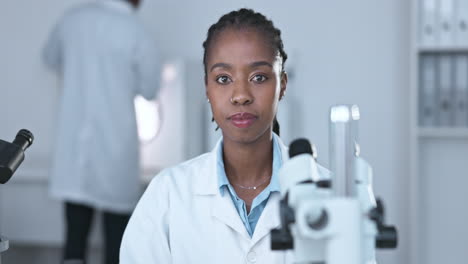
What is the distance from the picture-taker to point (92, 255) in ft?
10.9

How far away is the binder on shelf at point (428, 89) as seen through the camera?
279 cm

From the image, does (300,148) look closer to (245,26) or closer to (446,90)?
(245,26)

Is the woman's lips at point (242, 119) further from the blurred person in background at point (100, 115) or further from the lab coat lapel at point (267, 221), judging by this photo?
the blurred person in background at point (100, 115)

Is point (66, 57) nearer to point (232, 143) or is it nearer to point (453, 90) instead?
point (453, 90)

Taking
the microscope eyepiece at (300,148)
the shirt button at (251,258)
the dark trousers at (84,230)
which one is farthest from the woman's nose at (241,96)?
the dark trousers at (84,230)

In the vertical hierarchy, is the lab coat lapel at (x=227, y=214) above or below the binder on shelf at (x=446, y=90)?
below

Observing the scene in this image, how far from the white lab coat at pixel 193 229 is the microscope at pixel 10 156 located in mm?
336

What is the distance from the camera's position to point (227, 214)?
1.13 m

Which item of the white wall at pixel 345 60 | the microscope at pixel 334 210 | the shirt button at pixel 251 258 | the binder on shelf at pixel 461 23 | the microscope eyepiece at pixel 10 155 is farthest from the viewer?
the white wall at pixel 345 60

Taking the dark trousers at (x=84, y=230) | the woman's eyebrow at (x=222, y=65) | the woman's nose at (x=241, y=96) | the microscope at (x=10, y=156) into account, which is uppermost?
the woman's eyebrow at (x=222, y=65)

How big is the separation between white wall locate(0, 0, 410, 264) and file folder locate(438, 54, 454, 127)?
24cm

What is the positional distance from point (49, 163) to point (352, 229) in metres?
2.83

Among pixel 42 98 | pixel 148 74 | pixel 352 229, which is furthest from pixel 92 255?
pixel 352 229

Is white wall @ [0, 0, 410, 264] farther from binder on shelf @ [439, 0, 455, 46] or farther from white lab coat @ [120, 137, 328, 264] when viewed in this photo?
white lab coat @ [120, 137, 328, 264]
